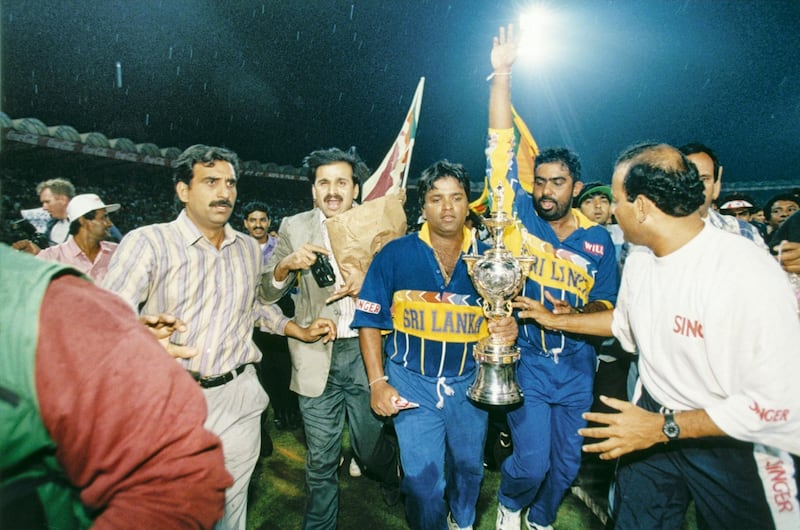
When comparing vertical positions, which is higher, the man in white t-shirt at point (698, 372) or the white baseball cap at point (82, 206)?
the white baseball cap at point (82, 206)

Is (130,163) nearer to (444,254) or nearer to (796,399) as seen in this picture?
(444,254)

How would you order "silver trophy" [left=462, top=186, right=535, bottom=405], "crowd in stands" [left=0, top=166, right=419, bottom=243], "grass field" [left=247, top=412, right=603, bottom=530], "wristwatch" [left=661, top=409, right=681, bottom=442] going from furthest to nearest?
"crowd in stands" [left=0, top=166, right=419, bottom=243]
"grass field" [left=247, top=412, right=603, bottom=530]
"silver trophy" [left=462, top=186, right=535, bottom=405]
"wristwatch" [left=661, top=409, right=681, bottom=442]

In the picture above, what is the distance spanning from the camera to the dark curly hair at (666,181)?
1.96m

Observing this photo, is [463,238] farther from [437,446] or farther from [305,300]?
[437,446]

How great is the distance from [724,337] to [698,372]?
0.77 ft

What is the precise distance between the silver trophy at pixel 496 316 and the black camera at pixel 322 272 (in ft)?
2.96

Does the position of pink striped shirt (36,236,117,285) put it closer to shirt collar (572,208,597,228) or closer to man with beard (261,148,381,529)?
man with beard (261,148,381,529)

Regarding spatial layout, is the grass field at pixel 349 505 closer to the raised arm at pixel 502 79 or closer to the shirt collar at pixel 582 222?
the shirt collar at pixel 582 222

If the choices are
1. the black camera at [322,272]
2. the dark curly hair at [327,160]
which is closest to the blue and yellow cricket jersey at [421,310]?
the black camera at [322,272]

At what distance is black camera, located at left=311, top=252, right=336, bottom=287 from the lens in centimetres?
287

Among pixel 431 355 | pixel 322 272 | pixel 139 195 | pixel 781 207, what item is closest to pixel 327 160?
pixel 322 272

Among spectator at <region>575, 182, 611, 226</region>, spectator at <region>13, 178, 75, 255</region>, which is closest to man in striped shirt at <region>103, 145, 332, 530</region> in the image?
spectator at <region>13, 178, 75, 255</region>

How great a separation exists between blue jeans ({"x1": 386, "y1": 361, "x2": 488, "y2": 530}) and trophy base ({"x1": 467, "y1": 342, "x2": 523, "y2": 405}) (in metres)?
0.23

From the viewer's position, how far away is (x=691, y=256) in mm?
1968
